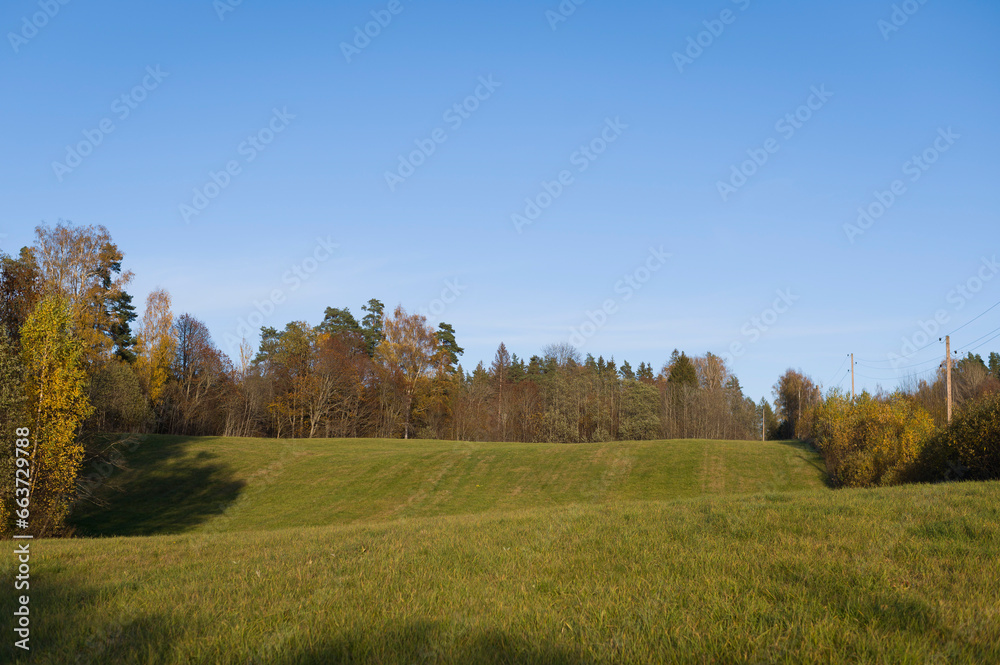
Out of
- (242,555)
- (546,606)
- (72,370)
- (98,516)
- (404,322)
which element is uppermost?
(404,322)

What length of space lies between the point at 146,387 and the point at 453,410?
35.2 metres

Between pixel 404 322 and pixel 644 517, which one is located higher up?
pixel 404 322

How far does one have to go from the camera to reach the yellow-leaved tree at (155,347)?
5425cm

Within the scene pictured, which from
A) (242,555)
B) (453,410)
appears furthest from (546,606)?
(453,410)

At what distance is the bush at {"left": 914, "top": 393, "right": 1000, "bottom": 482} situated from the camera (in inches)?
653

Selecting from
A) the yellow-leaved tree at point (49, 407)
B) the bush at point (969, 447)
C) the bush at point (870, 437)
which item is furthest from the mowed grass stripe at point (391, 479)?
the bush at point (969, 447)

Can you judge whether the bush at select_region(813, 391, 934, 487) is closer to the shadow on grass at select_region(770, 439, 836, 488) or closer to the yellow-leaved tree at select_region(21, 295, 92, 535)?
the shadow on grass at select_region(770, 439, 836, 488)

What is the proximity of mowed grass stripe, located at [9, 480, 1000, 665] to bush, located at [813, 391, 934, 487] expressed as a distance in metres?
21.2

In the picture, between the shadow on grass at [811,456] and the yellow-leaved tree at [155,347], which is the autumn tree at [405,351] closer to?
the yellow-leaved tree at [155,347]

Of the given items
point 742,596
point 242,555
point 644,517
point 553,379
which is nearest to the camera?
point 742,596

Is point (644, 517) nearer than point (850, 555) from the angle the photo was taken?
No

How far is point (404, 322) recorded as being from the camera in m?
69.6

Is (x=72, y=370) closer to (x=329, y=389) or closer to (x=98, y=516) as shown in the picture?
(x=98, y=516)

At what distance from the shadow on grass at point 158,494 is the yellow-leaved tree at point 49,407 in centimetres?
459
